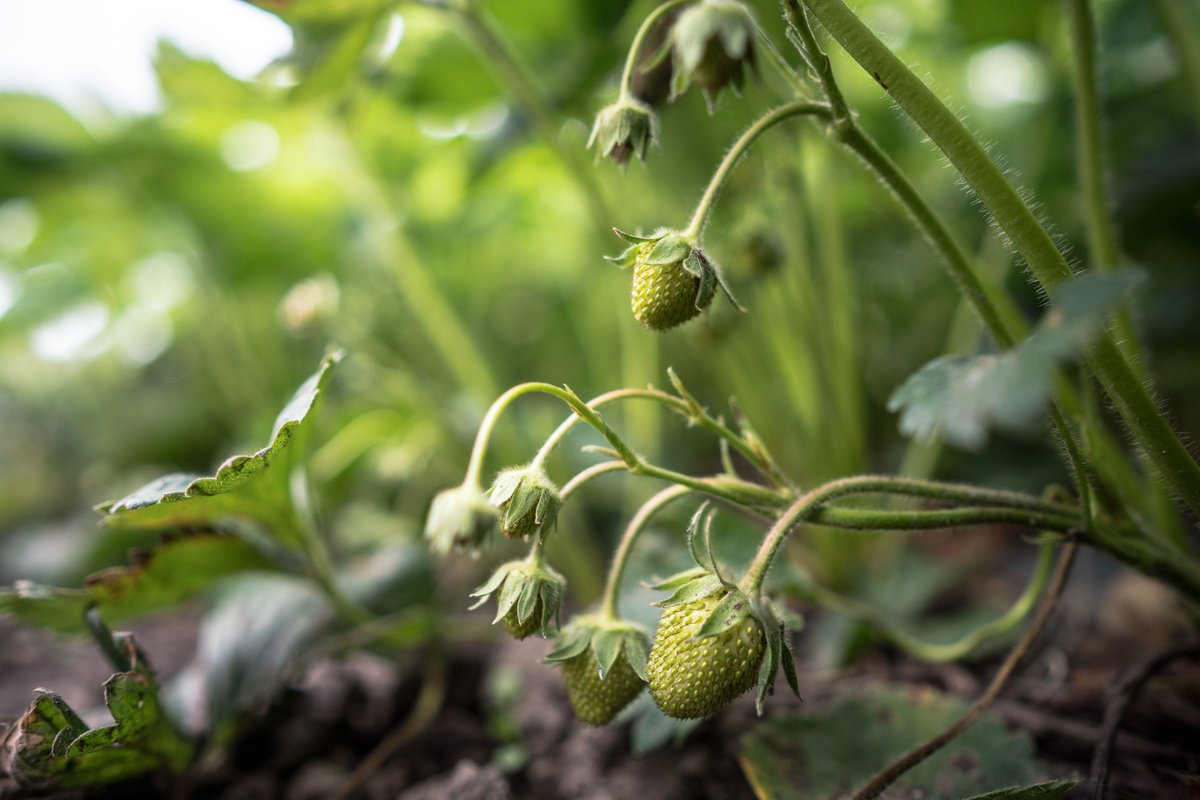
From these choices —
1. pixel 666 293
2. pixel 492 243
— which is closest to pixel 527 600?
pixel 666 293

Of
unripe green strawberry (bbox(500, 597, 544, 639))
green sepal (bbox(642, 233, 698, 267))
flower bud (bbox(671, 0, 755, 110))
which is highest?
flower bud (bbox(671, 0, 755, 110))

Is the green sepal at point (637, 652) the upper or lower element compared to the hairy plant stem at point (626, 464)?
lower

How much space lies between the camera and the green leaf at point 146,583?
905 mm

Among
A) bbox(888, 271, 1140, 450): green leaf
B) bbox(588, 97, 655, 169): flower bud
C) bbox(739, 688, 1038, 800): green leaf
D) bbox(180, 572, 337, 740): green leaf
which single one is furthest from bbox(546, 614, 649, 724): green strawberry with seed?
bbox(180, 572, 337, 740): green leaf

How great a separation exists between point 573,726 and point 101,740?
0.55 metres

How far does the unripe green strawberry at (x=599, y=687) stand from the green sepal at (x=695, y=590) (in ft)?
0.31

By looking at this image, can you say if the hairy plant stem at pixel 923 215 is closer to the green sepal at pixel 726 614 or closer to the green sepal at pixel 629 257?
the green sepal at pixel 629 257

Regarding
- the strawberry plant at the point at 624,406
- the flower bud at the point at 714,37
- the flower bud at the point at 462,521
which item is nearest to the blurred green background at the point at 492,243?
the strawberry plant at the point at 624,406

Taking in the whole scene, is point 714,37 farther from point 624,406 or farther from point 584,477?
point 624,406

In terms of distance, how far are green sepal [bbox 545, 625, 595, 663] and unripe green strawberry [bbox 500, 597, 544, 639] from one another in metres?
0.04

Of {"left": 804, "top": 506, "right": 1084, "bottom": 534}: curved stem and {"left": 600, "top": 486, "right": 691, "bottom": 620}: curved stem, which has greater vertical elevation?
{"left": 600, "top": 486, "right": 691, "bottom": 620}: curved stem

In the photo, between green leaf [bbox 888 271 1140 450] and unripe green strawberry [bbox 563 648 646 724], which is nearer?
green leaf [bbox 888 271 1140 450]

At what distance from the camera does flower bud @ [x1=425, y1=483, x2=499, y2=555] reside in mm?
697

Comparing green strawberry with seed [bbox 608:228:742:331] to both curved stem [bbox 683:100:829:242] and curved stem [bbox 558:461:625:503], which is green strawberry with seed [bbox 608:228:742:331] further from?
curved stem [bbox 558:461:625:503]
